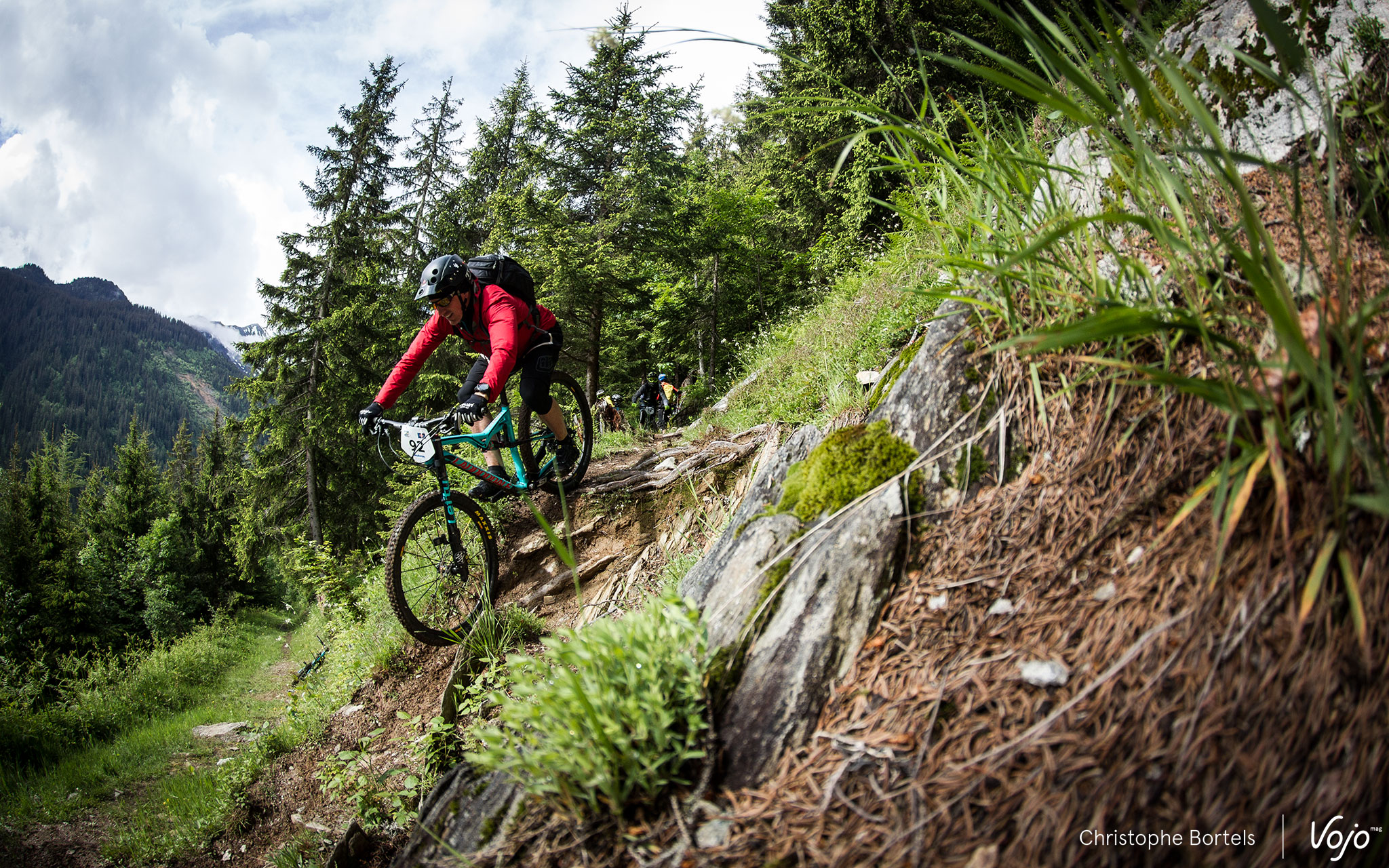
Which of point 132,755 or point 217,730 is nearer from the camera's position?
point 132,755

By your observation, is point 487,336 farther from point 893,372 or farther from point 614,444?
point 893,372

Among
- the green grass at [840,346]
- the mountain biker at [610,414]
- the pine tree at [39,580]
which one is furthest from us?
the pine tree at [39,580]

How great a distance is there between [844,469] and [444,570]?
363 cm

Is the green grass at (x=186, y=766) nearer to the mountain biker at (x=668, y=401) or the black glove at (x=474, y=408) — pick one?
the black glove at (x=474, y=408)

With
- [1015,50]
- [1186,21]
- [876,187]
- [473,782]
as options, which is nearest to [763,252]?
[876,187]

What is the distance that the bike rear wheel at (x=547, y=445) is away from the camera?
5.14 m

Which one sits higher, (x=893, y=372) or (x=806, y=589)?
(x=893, y=372)

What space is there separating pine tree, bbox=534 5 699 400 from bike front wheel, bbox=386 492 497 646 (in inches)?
405

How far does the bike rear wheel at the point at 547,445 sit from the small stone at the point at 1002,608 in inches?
152

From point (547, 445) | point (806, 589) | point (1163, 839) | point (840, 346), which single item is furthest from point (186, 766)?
point (1163, 839)

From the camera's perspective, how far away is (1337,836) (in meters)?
0.97

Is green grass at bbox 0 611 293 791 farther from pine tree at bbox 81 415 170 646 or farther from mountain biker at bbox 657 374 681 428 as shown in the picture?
mountain biker at bbox 657 374 681 428

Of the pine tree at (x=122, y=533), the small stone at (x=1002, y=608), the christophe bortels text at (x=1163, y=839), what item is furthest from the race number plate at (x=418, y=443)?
the pine tree at (x=122, y=533)

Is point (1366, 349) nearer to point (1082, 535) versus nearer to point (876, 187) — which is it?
point (1082, 535)
